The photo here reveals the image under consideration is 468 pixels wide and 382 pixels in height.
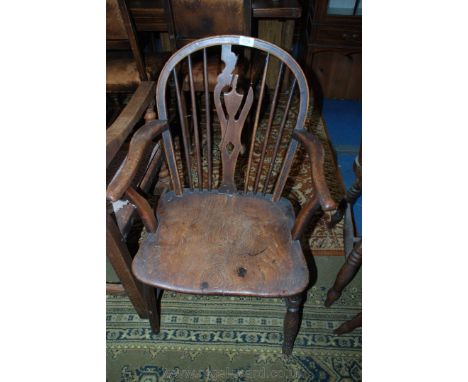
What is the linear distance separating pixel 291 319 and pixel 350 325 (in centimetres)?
31

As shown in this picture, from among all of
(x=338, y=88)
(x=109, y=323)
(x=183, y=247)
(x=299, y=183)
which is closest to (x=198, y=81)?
(x=299, y=183)

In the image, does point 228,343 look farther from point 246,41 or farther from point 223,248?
point 246,41

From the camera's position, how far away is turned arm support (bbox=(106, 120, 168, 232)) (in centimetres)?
86

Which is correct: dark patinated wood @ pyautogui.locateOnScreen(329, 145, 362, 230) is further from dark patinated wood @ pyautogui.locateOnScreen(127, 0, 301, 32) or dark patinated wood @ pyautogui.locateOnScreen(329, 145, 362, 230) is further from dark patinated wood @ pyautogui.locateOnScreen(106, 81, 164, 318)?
dark patinated wood @ pyautogui.locateOnScreen(127, 0, 301, 32)

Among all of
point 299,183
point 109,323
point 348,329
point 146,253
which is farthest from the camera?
point 299,183

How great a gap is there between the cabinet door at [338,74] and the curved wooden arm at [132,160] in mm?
2267

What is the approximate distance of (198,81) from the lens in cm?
179

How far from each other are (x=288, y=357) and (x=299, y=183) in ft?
3.59

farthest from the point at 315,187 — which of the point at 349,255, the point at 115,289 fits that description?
the point at 115,289

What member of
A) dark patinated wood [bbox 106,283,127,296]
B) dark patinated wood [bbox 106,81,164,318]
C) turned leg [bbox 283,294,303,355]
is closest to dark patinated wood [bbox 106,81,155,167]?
dark patinated wood [bbox 106,81,164,318]

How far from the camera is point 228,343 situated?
132cm

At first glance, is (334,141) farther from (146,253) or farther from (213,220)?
(146,253)

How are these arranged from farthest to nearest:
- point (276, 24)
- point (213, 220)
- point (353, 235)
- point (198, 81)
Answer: point (276, 24)
point (198, 81)
point (353, 235)
point (213, 220)

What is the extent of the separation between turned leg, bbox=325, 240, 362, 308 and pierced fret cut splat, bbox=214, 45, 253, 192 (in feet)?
1.76
